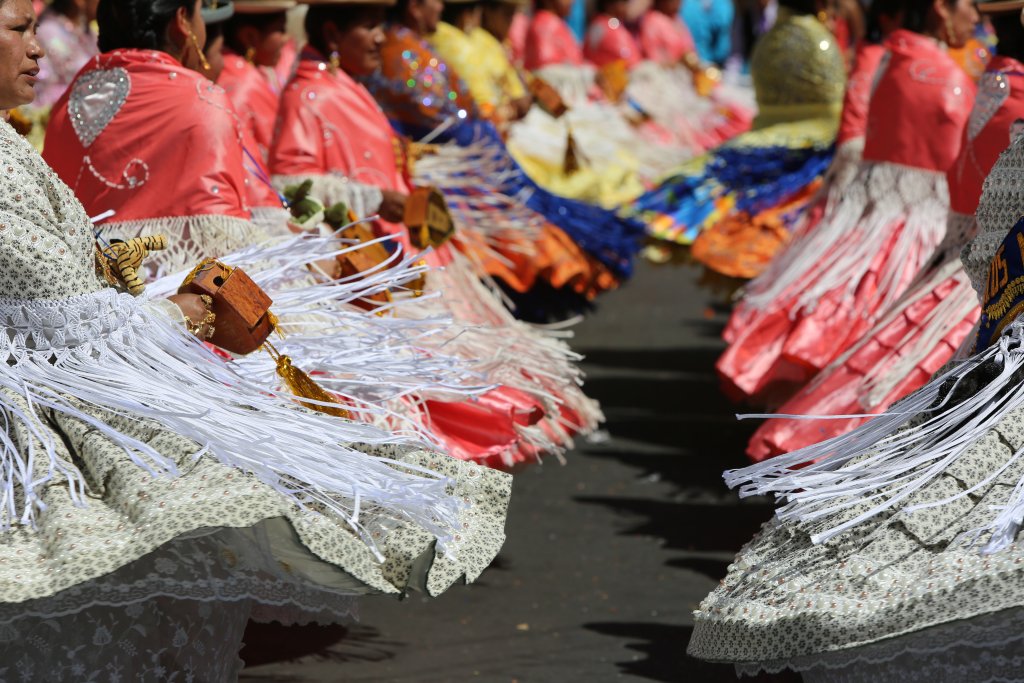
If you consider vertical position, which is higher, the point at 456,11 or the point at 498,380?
the point at 498,380

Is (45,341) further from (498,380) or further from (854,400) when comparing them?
(854,400)

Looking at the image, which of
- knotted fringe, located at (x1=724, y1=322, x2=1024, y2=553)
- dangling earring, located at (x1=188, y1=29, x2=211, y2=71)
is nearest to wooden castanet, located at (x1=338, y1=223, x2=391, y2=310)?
dangling earring, located at (x1=188, y1=29, x2=211, y2=71)

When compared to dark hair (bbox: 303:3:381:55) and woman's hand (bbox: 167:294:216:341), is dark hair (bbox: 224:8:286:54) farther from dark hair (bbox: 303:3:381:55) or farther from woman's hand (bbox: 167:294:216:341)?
woman's hand (bbox: 167:294:216:341)

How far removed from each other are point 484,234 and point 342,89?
4.46 feet

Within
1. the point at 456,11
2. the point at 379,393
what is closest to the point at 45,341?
the point at 379,393

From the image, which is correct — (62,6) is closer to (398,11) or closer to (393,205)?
(398,11)

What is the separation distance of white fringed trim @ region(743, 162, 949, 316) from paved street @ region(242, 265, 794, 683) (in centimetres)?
80

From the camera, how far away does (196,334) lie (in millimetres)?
3195

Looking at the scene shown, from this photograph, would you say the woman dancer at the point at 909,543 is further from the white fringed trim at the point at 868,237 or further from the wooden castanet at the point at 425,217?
the white fringed trim at the point at 868,237

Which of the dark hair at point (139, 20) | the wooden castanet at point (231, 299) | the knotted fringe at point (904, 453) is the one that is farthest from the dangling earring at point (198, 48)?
the knotted fringe at point (904, 453)

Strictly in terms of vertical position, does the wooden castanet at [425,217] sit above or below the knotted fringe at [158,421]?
below

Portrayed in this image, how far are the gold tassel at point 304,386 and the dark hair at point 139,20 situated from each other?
3.43ft

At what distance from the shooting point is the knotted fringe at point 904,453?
115 inches

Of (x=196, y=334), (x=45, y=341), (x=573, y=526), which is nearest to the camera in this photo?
(x=45, y=341)
